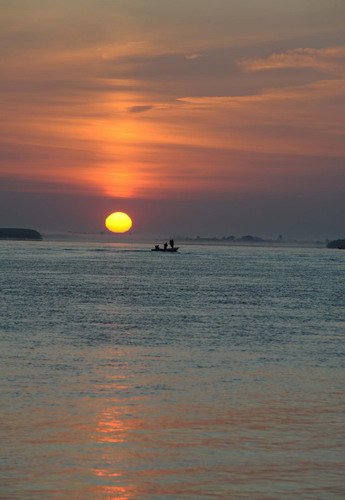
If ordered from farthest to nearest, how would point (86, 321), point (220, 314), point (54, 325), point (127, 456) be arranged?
point (220, 314), point (86, 321), point (54, 325), point (127, 456)

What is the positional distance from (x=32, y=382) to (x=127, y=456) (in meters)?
8.25

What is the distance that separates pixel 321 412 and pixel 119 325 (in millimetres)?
23230

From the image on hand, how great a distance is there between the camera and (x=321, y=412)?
19.9 m

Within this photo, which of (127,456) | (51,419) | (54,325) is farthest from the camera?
(54,325)

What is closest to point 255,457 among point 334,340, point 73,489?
point 73,489

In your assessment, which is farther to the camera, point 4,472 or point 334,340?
point 334,340

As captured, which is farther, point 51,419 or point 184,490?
point 51,419

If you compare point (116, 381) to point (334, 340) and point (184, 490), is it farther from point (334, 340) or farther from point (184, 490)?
A: point (334, 340)

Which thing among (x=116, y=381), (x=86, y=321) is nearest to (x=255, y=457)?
(x=116, y=381)

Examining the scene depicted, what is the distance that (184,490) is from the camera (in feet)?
43.9

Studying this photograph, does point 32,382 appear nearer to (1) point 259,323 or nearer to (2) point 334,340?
(2) point 334,340

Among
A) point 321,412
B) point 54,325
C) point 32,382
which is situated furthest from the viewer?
point 54,325

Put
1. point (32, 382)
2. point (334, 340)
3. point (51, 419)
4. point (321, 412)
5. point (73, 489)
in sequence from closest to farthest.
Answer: point (73, 489)
point (51, 419)
point (321, 412)
point (32, 382)
point (334, 340)

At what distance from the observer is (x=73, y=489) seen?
43.8ft
